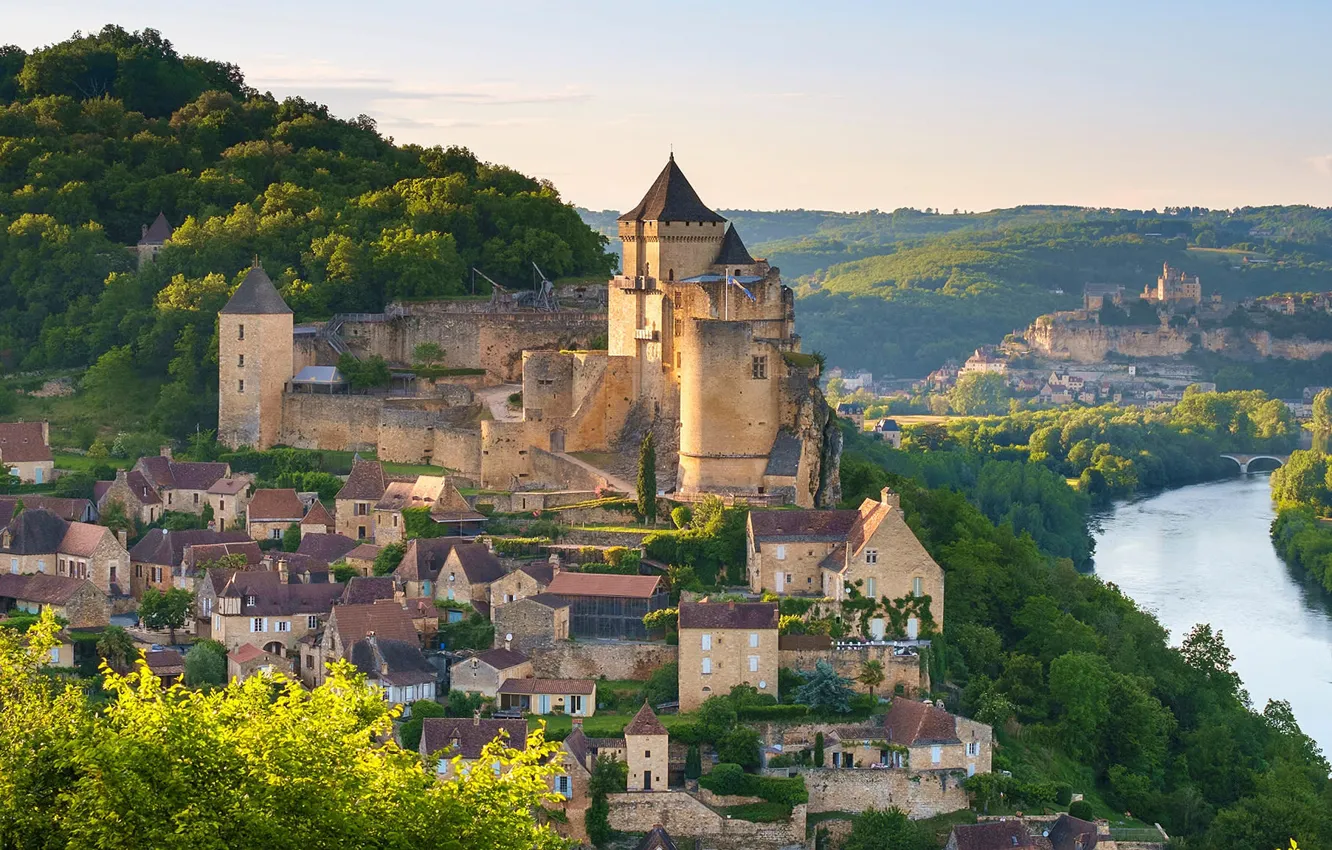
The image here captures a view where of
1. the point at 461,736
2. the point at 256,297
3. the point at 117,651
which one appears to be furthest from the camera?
the point at 256,297

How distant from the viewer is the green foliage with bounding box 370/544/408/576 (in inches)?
1795

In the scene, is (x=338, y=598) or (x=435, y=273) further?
(x=435, y=273)

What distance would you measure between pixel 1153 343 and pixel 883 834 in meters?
144

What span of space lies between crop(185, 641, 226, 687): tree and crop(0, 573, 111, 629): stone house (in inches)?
116

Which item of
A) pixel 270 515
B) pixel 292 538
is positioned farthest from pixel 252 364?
pixel 292 538

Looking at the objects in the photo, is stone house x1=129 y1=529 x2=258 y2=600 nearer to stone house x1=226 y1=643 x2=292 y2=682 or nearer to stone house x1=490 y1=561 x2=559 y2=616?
stone house x1=226 y1=643 x2=292 y2=682

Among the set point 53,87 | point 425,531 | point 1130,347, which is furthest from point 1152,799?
point 1130,347

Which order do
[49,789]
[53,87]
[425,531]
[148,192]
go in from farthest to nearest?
[53,87] → [148,192] → [425,531] → [49,789]

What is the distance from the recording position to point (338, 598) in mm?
43312

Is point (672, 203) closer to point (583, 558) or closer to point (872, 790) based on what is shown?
point (583, 558)

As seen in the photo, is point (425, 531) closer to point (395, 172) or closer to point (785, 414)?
point (785, 414)

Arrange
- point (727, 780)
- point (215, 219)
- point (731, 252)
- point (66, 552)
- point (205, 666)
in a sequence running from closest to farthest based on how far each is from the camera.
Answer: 1. point (727, 780)
2. point (205, 666)
3. point (66, 552)
4. point (731, 252)
5. point (215, 219)

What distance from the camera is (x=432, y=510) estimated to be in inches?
1838

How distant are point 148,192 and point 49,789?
4473cm
